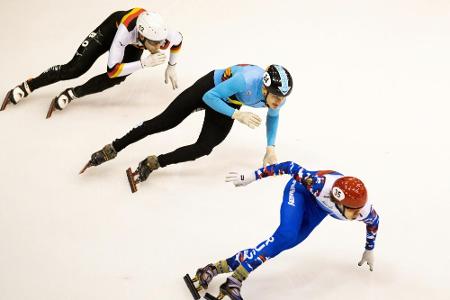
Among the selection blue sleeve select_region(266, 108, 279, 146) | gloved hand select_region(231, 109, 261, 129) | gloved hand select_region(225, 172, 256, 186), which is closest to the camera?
gloved hand select_region(225, 172, 256, 186)

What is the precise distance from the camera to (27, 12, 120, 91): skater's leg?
20.6 feet

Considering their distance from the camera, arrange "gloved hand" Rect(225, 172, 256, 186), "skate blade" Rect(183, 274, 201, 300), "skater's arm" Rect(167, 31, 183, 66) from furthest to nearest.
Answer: "skater's arm" Rect(167, 31, 183, 66), "gloved hand" Rect(225, 172, 256, 186), "skate blade" Rect(183, 274, 201, 300)

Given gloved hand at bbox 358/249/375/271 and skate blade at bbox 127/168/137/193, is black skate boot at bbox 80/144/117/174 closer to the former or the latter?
skate blade at bbox 127/168/137/193

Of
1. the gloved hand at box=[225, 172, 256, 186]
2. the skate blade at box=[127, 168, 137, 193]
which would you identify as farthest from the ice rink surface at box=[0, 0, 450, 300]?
the gloved hand at box=[225, 172, 256, 186]

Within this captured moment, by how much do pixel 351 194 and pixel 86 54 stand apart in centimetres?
314

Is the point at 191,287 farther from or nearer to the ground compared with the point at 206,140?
nearer to the ground

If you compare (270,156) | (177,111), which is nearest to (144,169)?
(177,111)

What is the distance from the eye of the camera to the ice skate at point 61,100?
6.46m

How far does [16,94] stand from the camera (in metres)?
6.57

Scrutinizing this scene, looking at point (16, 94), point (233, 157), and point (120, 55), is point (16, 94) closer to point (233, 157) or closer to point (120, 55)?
point (120, 55)

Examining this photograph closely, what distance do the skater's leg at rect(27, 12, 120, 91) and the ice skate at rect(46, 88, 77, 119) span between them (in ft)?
0.48

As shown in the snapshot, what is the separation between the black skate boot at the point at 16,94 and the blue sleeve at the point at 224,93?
7.33 ft

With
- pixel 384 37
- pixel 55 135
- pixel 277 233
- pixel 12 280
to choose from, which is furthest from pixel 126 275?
pixel 384 37

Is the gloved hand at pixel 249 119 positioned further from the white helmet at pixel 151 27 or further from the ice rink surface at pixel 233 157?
the white helmet at pixel 151 27
